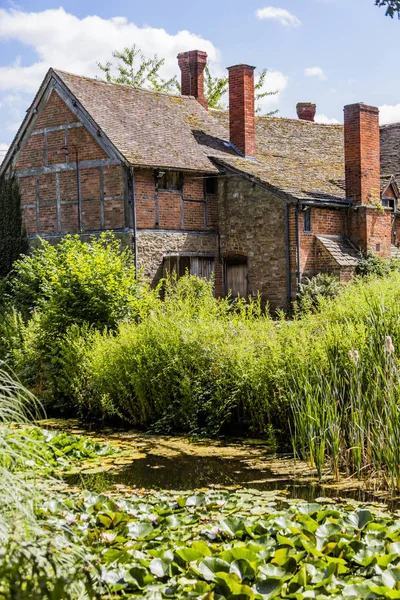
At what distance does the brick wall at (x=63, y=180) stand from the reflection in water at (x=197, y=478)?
13.6m

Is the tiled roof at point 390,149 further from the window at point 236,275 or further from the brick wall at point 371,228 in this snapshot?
the window at point 236,275

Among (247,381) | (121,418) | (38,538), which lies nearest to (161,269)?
(121,418)

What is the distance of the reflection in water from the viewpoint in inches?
320

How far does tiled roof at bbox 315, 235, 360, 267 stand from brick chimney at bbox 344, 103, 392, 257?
0.46 metres

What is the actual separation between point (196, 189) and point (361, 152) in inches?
196

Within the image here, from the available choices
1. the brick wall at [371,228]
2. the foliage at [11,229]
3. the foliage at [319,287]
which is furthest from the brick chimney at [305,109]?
the foliage at [11,229]

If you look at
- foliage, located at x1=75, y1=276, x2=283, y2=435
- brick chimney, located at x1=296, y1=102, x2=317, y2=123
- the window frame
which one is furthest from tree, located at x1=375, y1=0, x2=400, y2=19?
brick chimney, located at x1=296, y1=102, x2=317, y2=123

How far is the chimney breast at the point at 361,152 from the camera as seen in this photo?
952 inches

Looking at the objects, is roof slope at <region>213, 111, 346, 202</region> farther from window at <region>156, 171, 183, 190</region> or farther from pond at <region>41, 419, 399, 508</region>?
pond at <region>41, 419, 399, 508</region>

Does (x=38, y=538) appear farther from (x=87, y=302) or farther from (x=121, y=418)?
(x=87, y=302)

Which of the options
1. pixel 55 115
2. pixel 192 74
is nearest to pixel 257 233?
pixel 55 115

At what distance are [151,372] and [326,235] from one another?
41.5 ft

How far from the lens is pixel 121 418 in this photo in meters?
12.8

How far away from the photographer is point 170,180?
23.5m
